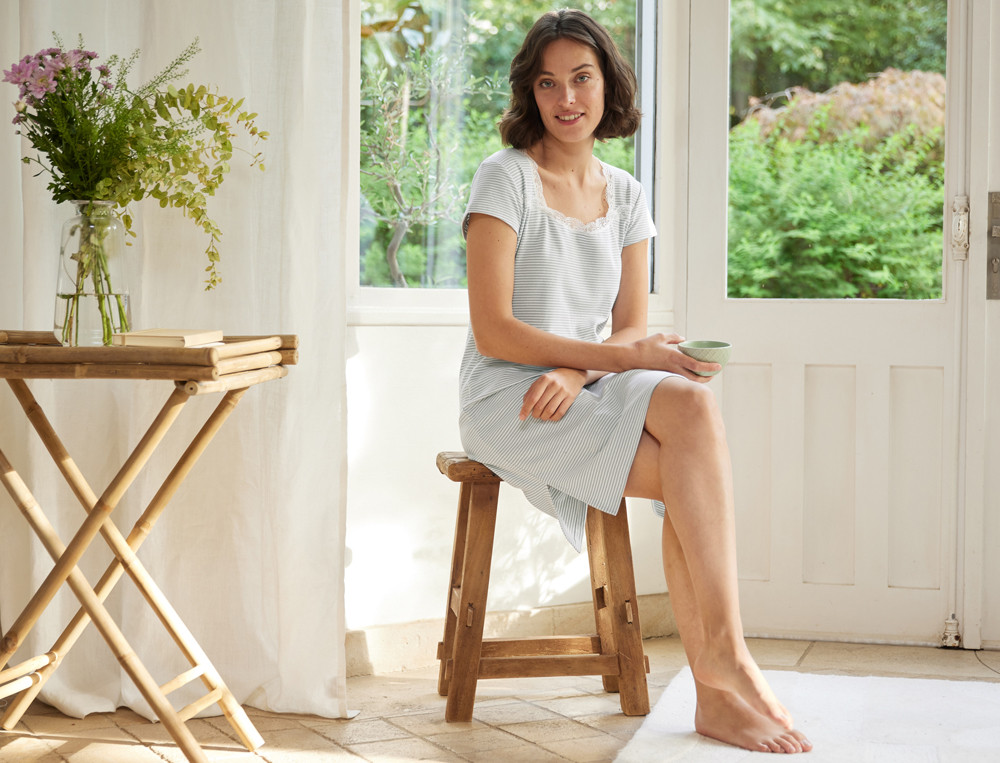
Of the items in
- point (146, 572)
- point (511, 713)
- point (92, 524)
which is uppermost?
point (92, 524)

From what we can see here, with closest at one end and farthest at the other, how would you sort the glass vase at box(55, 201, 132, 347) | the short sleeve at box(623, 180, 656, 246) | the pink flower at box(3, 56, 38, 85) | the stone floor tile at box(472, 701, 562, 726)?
the pink flower at box(3, 56, 38, 85)
the glass vase at box(55, 201, 132, 347)
the stone floor tile at box(472, 701, 562, 726)
the short sleeve at box(623, 180, 656, 246)

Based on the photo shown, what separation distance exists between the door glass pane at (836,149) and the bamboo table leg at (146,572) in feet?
5.59

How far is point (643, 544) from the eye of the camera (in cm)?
316

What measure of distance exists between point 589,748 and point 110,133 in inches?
59.7

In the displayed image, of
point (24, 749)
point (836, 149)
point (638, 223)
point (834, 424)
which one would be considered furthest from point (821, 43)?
point (24, 749)

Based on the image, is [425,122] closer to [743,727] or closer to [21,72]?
[21,72]

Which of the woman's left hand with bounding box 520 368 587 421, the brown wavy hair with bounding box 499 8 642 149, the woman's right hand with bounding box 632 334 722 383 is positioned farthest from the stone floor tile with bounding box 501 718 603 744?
the brown wavy hair with bounding box 499 8 642 149

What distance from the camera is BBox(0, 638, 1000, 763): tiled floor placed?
2.14 meters

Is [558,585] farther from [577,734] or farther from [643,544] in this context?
[577,734]

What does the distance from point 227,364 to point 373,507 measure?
97cm

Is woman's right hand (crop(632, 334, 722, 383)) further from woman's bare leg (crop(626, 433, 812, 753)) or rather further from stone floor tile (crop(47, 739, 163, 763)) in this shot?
stone floor tile (crop(47, 739, 163, 763))

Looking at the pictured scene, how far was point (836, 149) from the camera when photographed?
3100 mm

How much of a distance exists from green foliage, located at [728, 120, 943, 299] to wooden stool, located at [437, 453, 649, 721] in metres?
1.10

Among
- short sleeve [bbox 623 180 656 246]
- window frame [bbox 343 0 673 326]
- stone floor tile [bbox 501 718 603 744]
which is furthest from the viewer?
window frame [bbox 343 0 673 326]
